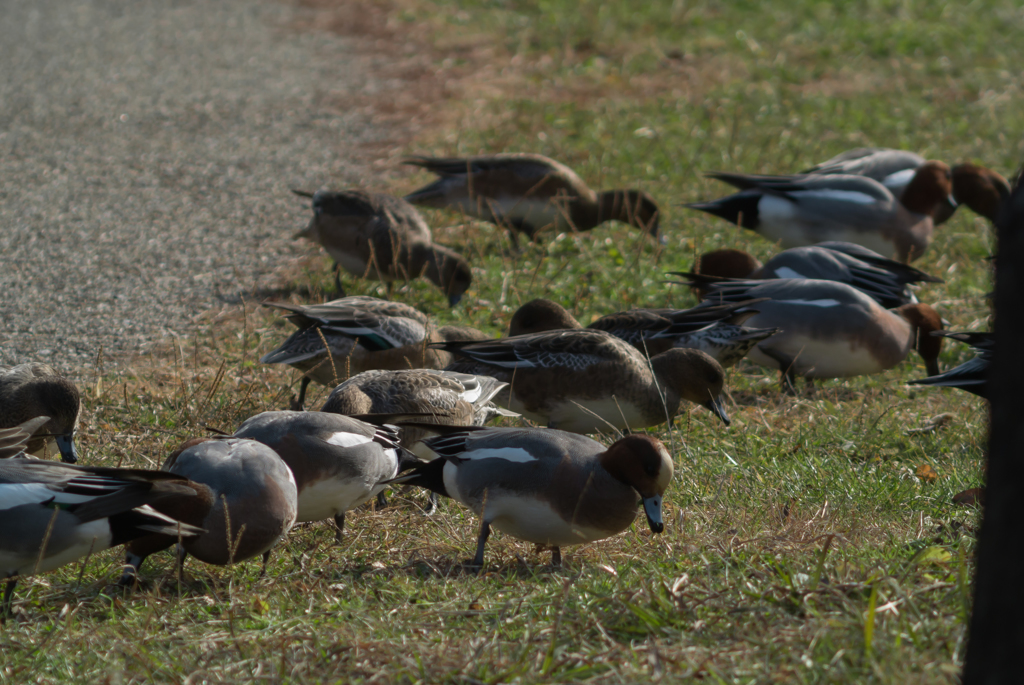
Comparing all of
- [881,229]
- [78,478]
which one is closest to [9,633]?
[78,478]

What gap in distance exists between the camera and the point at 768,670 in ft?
8.54

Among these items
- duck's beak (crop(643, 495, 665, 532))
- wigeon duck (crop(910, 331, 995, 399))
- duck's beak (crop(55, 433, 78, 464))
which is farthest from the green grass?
wigeon duck (crop(910, 331, 995, 399))

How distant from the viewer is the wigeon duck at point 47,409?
4.46m

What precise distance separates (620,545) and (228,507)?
1512 millimetres

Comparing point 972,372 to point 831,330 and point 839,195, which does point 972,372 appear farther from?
point 839,195

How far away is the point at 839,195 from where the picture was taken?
8.35m

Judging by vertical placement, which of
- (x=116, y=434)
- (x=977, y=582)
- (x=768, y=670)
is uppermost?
(x=977, y=582)

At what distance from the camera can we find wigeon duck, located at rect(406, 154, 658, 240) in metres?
8.46

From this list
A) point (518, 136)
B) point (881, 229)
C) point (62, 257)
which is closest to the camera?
point (62, 257)

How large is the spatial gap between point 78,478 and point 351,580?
1.02 metres

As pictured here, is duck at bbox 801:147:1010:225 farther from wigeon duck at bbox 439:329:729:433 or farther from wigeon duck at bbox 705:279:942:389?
wigeon duck at bbox 439:329:729:433

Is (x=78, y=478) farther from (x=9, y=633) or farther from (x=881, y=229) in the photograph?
(x=881, y=229)

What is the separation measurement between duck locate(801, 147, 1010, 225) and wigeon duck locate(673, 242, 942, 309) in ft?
5.57

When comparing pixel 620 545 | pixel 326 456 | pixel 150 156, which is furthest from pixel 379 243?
pixel 150 156
